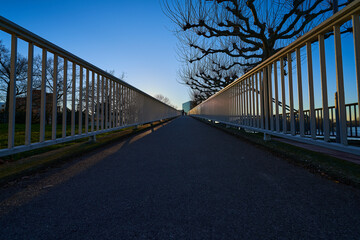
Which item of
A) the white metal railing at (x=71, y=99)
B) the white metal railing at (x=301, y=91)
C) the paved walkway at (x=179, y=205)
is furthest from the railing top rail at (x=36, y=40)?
the white metal railing at (x=301, y=91)

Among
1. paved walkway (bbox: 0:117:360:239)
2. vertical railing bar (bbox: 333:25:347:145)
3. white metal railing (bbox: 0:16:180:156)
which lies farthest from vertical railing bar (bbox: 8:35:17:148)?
vertical railing bar (bbox: 333:25:347:145)

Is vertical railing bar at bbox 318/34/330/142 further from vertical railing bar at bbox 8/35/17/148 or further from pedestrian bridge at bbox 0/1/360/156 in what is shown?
vertical railing bar at bbox 8/35/17/148

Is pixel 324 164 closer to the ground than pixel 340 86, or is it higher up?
closer to the ground

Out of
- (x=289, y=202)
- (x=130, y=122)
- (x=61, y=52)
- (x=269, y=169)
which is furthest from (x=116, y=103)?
(x=289, y=202)

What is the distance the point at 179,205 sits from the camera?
3.62 ft

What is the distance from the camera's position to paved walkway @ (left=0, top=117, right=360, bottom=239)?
Result: 0.86 m

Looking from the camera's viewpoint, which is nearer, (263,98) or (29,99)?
(29,99)

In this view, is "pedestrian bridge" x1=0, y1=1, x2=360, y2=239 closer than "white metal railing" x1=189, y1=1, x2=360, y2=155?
Yes

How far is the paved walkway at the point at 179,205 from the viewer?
2.83ft

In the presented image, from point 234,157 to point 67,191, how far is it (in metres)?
1.91

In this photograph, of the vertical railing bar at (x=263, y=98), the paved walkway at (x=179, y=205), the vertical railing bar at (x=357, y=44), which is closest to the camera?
the paved walkway at (x=179, y=205)

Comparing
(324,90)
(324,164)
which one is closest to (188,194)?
→ (324,164)

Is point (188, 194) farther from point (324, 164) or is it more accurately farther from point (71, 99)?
point (71, 99)

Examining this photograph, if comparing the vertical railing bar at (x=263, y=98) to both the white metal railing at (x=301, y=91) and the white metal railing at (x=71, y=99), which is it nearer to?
the white metal railing at (x=301, y=91)
